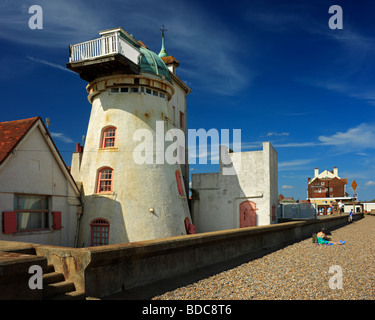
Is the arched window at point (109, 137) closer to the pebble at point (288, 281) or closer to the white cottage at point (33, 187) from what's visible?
the white cottage at point (33, 187)

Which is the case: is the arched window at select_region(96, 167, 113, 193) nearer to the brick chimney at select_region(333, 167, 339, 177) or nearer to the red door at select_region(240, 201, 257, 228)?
the red door at select_region(240, 201, 257, 228)

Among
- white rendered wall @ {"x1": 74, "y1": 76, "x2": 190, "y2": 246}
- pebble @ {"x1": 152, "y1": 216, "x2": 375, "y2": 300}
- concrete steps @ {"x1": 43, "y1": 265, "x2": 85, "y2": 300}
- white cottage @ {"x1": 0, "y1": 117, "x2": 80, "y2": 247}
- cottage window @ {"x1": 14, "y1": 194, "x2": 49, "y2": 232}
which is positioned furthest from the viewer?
white rendered wall @ {"x1": 74, "y1": 76, "x2": 190, "y2": 246}

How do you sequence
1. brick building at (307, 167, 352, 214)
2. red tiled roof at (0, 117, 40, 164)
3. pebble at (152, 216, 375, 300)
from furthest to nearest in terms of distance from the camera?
brick building at (307, 167, 352, 214) < red tiled roof at (0, 117, 40, 164) < pebble at (152, 216, 375, 300)

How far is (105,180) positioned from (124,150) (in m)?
1.90

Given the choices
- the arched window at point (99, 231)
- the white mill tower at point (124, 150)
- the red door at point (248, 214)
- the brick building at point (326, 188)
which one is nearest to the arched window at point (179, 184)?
the white mill tower at point (124, 150)

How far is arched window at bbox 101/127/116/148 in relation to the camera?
56.9ft

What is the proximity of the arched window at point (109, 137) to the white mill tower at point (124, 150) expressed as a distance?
0.18ft

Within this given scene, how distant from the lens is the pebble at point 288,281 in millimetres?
6879

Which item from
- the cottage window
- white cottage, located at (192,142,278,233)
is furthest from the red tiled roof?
white cottage, located at (192,142,278,233)

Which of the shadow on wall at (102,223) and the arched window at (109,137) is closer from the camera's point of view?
the shadow on wall at (102,223)

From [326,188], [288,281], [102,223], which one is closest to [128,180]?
[102,223]

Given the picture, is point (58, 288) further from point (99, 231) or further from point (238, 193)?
point (238, 193)

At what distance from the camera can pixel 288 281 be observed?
26.9ft
